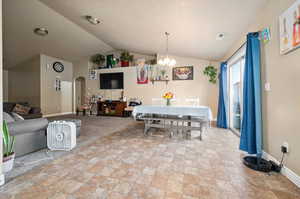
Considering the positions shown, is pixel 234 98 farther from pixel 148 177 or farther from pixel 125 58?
pixel 125 58

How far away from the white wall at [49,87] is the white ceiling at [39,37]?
0.41m

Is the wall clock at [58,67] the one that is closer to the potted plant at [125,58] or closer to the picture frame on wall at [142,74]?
the potted plant at [125,58]

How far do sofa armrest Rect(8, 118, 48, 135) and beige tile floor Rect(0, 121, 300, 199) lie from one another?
698mm

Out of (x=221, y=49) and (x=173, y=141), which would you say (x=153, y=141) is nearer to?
(x=173, y=141)

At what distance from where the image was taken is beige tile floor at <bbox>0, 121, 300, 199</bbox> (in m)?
1.27

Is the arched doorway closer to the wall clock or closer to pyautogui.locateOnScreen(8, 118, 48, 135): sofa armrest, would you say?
the wall clock

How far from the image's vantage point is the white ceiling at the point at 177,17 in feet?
7.16

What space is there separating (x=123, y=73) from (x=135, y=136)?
13.0ft

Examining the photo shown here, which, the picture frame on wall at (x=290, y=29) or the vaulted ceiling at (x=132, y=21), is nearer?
the picture frame on wall at (x=290, y=29)

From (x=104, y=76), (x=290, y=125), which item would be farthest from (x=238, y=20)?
(x=104, y=76)

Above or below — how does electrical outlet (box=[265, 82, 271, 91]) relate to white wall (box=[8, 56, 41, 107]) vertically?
below

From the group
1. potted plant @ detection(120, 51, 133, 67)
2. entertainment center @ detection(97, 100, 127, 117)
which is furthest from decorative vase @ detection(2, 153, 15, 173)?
potted plant @ detection(120, 51, 133, 67)

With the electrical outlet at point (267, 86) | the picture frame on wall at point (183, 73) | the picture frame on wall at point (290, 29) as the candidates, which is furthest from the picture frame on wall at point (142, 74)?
the picture frame on wall at point (290, 29)

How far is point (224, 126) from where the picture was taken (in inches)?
153
